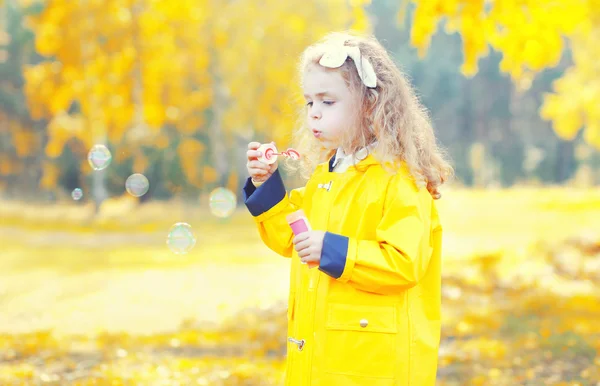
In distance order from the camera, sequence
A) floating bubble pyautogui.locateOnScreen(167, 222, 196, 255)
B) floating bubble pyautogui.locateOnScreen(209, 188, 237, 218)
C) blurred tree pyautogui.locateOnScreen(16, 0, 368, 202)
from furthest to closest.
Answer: blurred tree pyautogui.locateOnScreen(16, 0, 368, 202) < floating bubble pyautogui.locateOnScreen(167, 222, 196, 255) < floating bubble pyautogui.locateOnScreen(209, 188, 237, 218)

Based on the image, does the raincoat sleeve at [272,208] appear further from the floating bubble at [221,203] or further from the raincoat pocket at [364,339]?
the floating bubble at [221,203]

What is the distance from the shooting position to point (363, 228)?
215 centimetres

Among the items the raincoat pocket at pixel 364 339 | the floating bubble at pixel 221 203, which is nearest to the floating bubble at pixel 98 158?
the floating bubble at pixel 221 203

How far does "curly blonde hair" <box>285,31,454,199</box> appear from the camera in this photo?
2.19m

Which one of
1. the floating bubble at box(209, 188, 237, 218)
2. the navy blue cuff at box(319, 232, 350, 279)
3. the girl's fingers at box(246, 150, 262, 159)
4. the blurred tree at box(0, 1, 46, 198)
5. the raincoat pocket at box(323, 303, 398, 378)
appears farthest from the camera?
the blurred tree at box(0, 1, 46, 198)

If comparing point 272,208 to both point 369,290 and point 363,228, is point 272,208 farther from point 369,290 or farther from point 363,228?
point 369,290

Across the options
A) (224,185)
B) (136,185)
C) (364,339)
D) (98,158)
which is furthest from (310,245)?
(224,185)

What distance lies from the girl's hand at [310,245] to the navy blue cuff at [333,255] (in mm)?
11

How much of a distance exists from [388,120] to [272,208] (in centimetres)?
43

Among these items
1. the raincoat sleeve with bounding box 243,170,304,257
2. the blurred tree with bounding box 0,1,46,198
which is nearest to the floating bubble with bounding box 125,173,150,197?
the raincoat sleeve with bounding box 243,170,304,257

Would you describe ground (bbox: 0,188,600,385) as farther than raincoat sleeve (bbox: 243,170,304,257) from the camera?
Yes

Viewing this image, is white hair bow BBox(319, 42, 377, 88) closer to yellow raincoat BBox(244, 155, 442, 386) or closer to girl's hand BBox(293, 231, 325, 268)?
yellow raincoat BBox(244, 155, 442, 386)

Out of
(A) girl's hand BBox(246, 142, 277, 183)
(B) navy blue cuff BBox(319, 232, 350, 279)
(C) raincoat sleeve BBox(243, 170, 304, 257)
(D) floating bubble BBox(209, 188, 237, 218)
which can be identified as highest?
(D) floating bubble BBox(209, 188, 237, 218)

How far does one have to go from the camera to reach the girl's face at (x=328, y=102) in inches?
85.4
